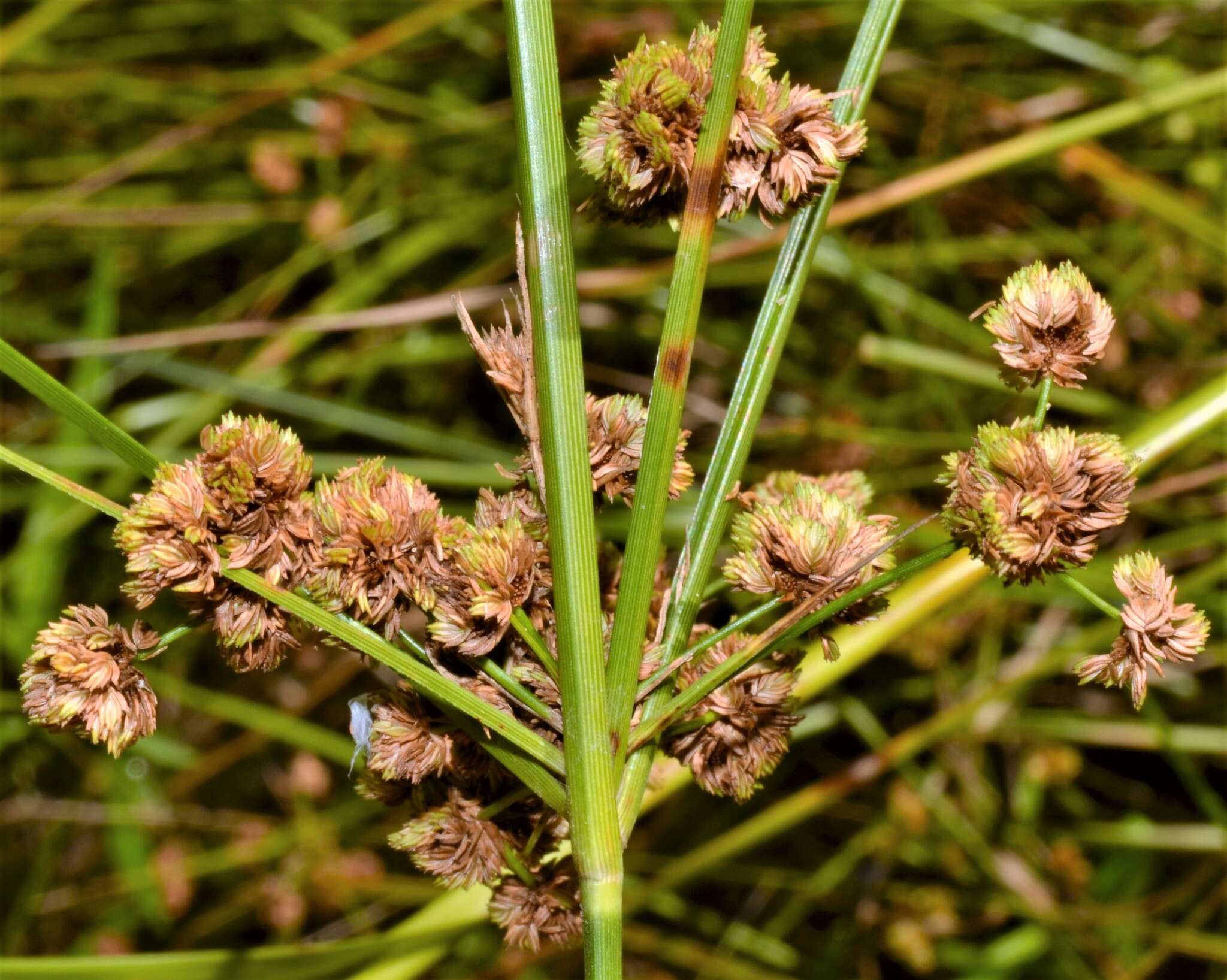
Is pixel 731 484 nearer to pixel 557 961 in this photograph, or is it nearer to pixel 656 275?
pixel 656 275

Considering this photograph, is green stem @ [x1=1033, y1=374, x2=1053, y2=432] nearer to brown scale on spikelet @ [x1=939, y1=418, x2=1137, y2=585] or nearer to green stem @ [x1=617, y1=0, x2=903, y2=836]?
brown scale on spikelet @ [x1=939, y1=418, x2=1137, y2=585]

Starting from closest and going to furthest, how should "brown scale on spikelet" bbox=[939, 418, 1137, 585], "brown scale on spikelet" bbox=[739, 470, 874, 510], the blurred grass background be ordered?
"brown scale on spikelet" bbox=[939, 418, 1137, 585] < "brown scale on spikelet" bbox=[739, 470, 874, 510] < the blurred grass background

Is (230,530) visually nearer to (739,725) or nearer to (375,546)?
(375,546)

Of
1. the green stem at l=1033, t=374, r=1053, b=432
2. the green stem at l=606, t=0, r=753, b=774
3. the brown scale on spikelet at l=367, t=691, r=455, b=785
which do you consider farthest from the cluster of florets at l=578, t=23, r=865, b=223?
the brown scale on spikelet at l=367, t=691, r=455, b=785

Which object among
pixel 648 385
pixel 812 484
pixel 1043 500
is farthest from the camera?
pixel 648 385

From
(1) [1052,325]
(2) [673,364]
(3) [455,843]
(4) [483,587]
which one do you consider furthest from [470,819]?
(1) [1052,325]

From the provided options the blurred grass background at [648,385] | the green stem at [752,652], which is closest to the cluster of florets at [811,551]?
the green stem at [752,652]
